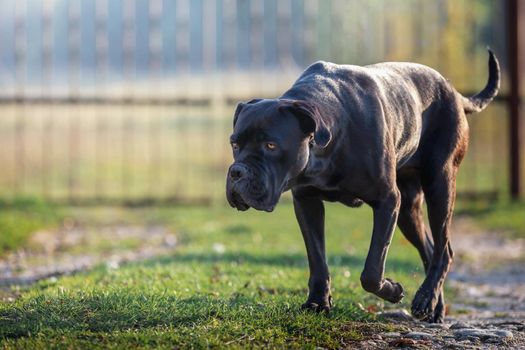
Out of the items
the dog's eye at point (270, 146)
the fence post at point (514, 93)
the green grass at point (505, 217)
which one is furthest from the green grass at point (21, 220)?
the fence post at point (514, 93)

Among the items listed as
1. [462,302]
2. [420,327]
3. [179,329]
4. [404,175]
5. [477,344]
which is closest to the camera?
[179,329]

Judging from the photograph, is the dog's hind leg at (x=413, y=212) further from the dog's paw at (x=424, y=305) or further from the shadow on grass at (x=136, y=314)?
the shadow on grass at (x=136, y=314)

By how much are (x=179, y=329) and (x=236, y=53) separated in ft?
35.3

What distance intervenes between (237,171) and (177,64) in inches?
426

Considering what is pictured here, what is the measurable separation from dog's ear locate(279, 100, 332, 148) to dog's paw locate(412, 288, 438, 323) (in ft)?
5.11

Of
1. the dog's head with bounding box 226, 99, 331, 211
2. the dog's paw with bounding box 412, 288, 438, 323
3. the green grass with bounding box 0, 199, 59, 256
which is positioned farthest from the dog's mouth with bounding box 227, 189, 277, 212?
the green grass with bounding box 0, 199, 59, 256

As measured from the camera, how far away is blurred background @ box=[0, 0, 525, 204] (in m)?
15.3

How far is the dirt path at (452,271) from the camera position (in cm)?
596

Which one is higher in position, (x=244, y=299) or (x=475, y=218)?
(x=244, y=299)

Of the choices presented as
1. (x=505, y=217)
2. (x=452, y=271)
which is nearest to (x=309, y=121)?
(x=452, y=271)

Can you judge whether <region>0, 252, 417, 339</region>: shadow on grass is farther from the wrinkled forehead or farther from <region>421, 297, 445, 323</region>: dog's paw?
the wrinkled forehead

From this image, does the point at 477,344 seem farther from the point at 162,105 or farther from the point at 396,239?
the point at 162,105

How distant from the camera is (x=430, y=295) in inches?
262

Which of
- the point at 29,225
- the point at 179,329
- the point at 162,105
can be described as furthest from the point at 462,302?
the point at 162,105
